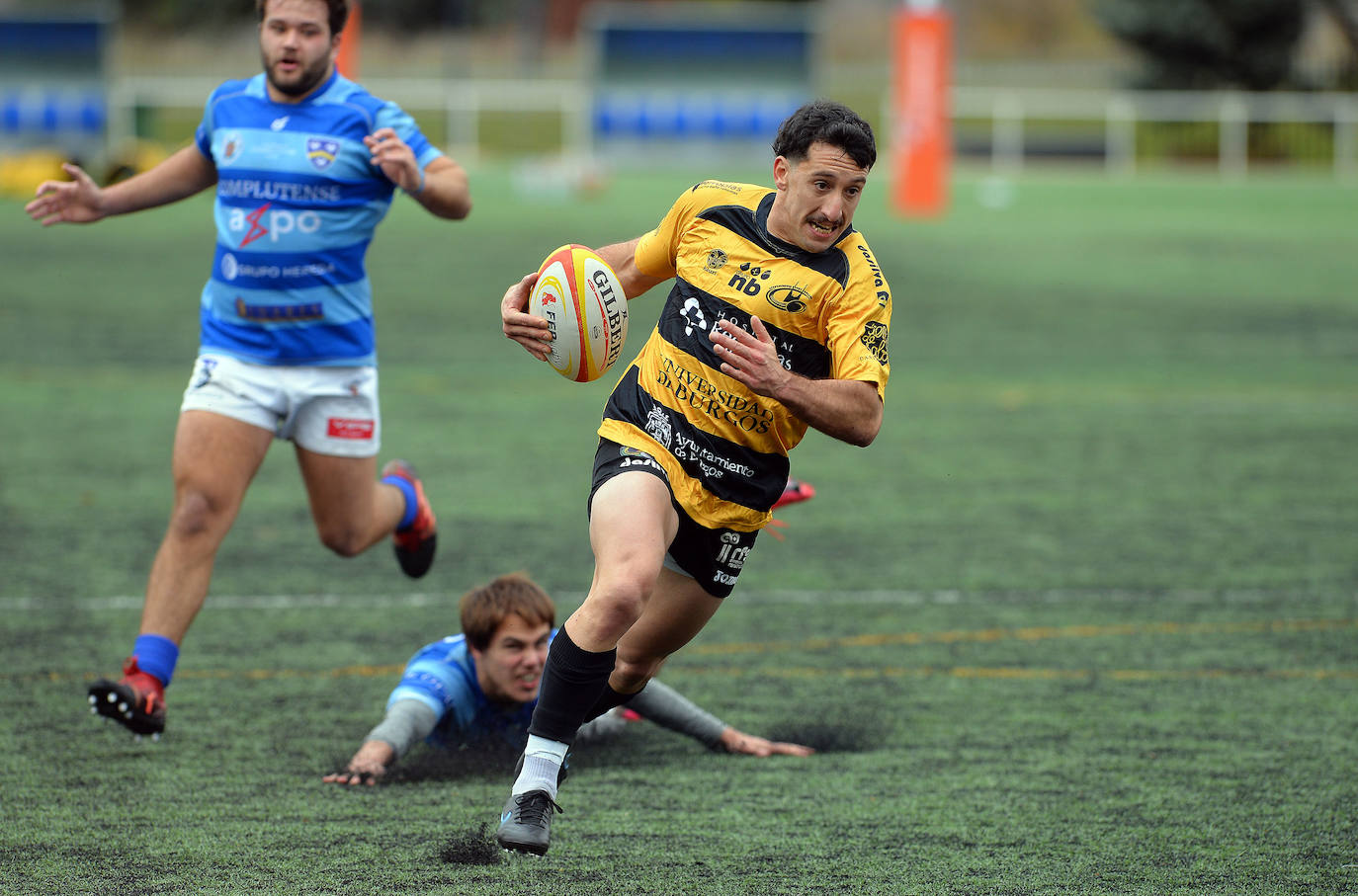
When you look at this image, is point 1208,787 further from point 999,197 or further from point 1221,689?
point 999,197

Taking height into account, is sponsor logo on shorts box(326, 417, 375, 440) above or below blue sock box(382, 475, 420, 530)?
above

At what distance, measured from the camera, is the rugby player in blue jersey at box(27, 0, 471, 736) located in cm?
536

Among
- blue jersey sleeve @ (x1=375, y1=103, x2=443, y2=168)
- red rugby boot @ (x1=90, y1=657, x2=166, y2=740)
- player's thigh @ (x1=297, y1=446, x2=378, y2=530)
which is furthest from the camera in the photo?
player's thigh @ (x1=297, y1=446, x2=378, y2=530)

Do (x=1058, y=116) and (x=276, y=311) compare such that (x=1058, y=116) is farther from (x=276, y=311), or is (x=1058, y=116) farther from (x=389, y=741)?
(x=389, y=741)

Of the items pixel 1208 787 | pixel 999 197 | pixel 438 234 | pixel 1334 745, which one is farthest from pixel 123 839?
pixel 999 197

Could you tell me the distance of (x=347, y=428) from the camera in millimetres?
5711

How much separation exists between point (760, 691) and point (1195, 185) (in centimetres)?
3000

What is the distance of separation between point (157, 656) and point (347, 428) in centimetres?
103

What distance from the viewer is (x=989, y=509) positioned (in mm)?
9094

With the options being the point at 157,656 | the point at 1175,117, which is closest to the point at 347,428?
the point at 157,656

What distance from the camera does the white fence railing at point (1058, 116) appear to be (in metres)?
38.2

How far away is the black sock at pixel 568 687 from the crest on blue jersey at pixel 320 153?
6.84 ft

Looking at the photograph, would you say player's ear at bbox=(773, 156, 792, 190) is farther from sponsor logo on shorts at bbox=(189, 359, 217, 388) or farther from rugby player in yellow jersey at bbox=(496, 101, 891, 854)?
sponsor logo on shorts at bbox=(189, 359, 217, 388)

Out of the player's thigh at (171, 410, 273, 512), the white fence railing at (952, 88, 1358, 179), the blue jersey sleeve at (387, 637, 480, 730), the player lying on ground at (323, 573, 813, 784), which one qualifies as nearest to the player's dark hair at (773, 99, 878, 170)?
the player lying on ground at (323, 573, 813, 784)
